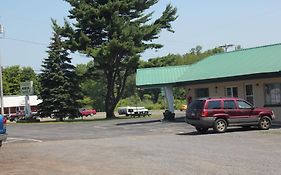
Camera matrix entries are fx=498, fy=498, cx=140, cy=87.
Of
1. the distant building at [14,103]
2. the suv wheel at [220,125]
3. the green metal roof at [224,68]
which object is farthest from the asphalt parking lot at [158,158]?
the distant building at [14,103]

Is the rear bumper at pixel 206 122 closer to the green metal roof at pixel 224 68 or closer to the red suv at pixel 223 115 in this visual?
the red suv at pixel 223 115

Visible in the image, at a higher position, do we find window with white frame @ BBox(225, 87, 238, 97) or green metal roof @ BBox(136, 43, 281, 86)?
green metal roof @ BBox(136, 43, 281, 86)

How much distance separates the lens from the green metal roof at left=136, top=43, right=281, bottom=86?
30.0 metres

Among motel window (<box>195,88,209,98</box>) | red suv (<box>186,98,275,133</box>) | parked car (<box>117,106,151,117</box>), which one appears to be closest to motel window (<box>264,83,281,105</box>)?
red suv (<box>186,98,275,133</box>)

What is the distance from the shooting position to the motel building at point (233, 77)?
1167 inches

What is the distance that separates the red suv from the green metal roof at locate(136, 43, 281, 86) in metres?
3.68

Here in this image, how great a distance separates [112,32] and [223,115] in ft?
94.7

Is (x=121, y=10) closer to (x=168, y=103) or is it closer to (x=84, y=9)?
(x=84, y=9)

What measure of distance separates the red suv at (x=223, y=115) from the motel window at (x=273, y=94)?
4585 mm

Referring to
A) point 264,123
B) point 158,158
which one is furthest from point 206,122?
point 158,158

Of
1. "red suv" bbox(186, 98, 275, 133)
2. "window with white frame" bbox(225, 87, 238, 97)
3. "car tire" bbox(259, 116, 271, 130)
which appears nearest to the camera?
"red suv" bbox(186, 98, 275, 133)

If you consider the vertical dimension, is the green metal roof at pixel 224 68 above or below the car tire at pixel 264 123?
above

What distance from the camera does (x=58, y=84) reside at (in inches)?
2162

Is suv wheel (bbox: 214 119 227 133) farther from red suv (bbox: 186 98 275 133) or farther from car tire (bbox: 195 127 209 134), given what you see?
car tire (bbox: 195 127 209 134)
